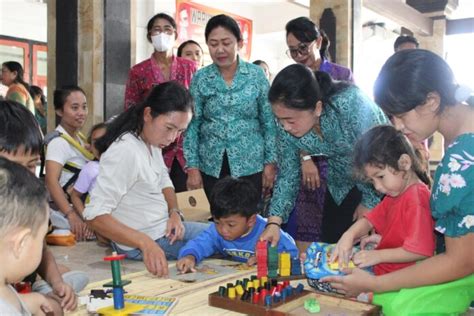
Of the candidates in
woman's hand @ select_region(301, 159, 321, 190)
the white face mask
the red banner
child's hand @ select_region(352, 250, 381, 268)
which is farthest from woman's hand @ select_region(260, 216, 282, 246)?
the red banner

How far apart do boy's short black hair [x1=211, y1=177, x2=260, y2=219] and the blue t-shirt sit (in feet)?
0.27

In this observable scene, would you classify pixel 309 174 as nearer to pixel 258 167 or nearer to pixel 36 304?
pixel 258 167

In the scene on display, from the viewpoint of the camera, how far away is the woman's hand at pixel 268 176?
8.18 feet

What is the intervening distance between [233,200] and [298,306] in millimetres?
588

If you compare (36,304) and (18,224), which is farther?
(36,304)

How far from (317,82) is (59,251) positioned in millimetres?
1575

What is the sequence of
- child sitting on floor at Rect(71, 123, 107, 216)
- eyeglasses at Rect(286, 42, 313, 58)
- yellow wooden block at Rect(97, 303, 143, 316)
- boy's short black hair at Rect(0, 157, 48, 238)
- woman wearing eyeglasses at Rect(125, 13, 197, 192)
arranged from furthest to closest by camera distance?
1. woman wearing eyeglasses at Rect(125, 13, 197, 192)
2. child sitting on floor at Rect(71, 123, 107, 216)
3. eyeglasses at Rect(286, 42, 313, 58)
4. yellow wooden block at Rect(97, 303, 143, 316)
5. boy's short black hair at Rect(0, 157, 48, 238)

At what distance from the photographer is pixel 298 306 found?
1.42 meters

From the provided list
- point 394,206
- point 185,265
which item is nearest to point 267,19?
point 185,265

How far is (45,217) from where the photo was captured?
39.3 inches

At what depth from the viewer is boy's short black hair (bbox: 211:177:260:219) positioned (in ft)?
6.29

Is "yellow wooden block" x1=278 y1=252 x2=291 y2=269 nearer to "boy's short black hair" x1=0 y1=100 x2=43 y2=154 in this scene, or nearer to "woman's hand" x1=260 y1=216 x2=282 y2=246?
"woman's hand" x1=260 y1=216 x2=282 y2=246

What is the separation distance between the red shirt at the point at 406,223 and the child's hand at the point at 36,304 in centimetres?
92

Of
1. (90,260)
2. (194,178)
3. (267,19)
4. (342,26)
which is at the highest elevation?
(267,19)
